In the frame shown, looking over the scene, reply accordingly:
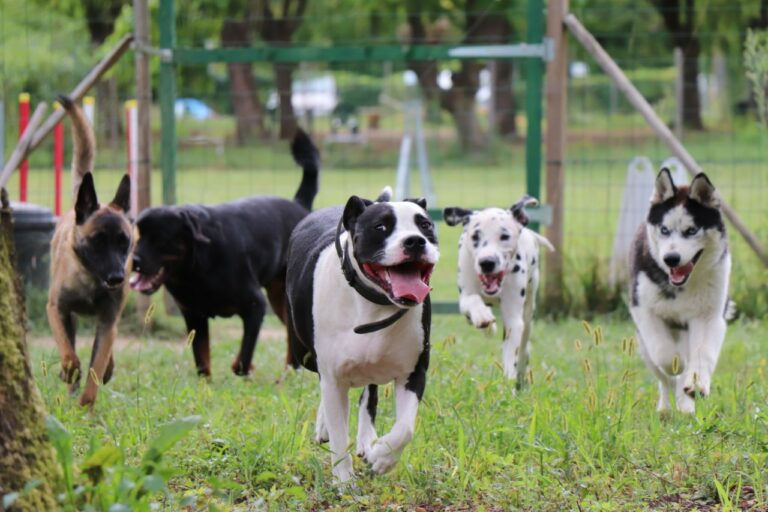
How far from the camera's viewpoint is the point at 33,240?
988 centimetres

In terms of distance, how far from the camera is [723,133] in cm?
2389

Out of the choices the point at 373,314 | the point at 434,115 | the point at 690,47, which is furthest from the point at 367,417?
the point at 434,115

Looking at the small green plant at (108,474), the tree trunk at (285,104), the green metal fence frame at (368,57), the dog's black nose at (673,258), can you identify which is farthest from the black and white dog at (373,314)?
the tree trunk at (285,104)

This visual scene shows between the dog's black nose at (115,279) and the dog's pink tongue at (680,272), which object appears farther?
the dog's black nose at (115,279)

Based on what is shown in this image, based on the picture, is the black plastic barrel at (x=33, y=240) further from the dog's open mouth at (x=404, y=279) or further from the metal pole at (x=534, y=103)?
the dog's open mouth at (x=404, y=279)

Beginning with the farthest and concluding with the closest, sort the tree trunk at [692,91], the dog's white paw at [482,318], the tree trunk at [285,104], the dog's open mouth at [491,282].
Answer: the tree trunk at [692,91] < the tree trunk at [285,104] < the dog's open mouth at [491,282] < the dog's white paw at [482,318]

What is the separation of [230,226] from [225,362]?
3.24 feet

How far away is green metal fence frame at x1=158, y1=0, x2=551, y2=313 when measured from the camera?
32.1 feet

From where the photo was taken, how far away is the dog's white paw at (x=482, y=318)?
6645mm

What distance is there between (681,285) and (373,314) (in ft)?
7.76

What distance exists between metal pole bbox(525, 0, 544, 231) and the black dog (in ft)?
7.43

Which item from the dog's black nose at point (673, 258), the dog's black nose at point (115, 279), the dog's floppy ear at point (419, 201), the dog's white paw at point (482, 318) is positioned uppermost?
the dog's floppy ear at point (419, 201)

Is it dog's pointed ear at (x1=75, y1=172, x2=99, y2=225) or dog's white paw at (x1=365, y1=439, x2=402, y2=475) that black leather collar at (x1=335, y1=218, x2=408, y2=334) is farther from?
dog's pointed ear at (x1=75, y1=172, x2=99, y2=225)

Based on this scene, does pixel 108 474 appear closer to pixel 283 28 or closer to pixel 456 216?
pixel 456 216
